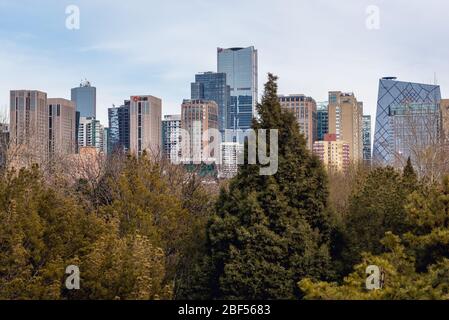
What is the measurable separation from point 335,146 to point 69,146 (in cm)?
2697

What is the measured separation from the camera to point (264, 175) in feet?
34.8

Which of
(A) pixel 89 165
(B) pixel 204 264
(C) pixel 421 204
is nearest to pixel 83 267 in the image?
(B) pixel 204 264

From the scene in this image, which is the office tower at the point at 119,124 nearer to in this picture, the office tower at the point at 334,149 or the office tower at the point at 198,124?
the office tower at the point at 198,124

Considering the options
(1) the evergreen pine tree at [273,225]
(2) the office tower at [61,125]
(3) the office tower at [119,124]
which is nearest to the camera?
(1) the evergreen pine tree at [273,225]

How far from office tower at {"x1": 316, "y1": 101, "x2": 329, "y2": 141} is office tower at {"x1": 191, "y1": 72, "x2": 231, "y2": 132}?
1359 centimetres

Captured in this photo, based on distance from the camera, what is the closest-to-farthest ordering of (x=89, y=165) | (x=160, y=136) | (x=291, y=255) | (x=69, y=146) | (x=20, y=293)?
(x=20, y=293) → (x=291, y=255) → (x=89, y=165) → (x=69, y=146) → (x=160, y=136)

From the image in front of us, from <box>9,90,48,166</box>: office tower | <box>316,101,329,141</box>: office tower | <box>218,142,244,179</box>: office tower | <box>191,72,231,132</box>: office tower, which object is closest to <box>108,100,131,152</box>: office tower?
<box>9,90,48,166</box>: office tower

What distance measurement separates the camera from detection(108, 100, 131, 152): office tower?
132ft

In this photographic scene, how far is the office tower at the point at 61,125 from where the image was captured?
3641 cm

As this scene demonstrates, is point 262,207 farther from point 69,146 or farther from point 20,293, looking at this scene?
point 69,146

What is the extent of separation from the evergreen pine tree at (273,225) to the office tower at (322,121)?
34.6 meters

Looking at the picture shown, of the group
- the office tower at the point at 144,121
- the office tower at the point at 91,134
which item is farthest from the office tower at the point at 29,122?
the office tower at the point at 91,134

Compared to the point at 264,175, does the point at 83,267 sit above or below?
below

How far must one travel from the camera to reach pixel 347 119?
53.7m
